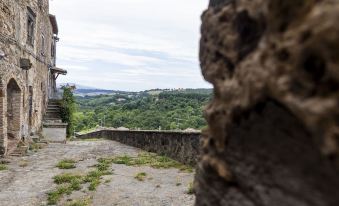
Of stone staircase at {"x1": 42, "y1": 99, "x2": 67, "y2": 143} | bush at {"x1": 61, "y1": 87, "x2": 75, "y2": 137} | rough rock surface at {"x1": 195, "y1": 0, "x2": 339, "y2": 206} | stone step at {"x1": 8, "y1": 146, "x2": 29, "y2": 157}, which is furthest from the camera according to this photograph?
bush at {"x1": 61, "y1": 87, "x2": 75, "y2": 137}

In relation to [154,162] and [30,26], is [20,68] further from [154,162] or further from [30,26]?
[154,162]

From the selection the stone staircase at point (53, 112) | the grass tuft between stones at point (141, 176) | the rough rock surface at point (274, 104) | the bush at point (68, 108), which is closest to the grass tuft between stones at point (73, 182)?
the grass tuft between stones at point (141, 176)

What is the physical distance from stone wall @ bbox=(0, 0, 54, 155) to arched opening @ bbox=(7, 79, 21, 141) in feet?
0.28

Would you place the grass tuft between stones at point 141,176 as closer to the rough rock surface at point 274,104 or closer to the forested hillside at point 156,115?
the rough rock surface at point 274,104

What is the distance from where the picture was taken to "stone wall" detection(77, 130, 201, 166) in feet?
32.5

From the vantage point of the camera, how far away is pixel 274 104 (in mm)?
1684

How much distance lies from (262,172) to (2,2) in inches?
427

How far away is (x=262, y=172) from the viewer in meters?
1.83

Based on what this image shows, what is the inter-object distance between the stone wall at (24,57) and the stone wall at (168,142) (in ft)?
14.0

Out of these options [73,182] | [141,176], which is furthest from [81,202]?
[141,176]

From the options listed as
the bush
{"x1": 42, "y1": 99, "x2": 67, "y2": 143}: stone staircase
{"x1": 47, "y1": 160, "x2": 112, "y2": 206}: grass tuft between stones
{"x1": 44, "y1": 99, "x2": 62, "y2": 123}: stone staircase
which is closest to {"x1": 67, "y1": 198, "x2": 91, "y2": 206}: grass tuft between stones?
{"x1": 47, "y1": 160, "x2": 112, "y2": 206}: grass tuft between stones

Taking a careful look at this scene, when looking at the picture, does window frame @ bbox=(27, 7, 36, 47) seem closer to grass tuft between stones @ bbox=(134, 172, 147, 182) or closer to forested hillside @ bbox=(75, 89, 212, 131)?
grass tuft between stones @ bbox=(134, 172, 147, 182)

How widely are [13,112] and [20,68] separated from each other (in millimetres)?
1535

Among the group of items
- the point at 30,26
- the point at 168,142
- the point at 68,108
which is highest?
the point at 30,26
